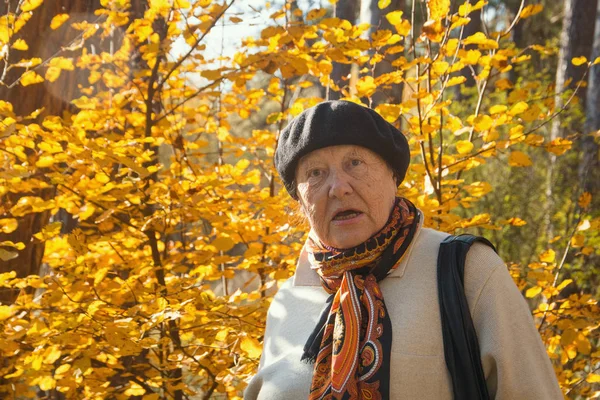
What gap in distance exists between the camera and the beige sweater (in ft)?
5.62

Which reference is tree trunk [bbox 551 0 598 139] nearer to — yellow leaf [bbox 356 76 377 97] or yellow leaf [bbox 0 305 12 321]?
yellow leaf [bbox 356 76 377 97]

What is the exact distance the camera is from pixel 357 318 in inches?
73.9

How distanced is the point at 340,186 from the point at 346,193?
0.03 m

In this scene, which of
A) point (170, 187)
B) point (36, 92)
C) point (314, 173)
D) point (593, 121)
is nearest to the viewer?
point (314, 173)

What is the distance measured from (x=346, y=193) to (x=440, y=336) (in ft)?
1.57

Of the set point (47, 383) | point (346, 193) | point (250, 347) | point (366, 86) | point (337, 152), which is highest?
point (366, 86)

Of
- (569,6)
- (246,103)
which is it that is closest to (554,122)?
(569,6)

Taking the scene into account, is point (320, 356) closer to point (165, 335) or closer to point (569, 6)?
point (165, 335)

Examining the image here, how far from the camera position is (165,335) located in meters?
3.25

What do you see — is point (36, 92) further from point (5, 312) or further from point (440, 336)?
point (440, 336)

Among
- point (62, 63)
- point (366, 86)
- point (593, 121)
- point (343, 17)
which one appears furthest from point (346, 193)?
point (593, 121)

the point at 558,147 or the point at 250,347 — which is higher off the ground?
the point at 558,147

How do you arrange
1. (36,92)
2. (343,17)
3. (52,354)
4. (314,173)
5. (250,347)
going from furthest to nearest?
(343,17), (36,92), (52,354), (250,347), (314,173)

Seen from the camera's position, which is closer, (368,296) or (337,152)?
(368,296)
